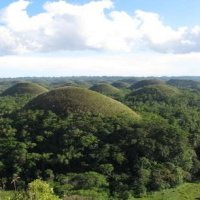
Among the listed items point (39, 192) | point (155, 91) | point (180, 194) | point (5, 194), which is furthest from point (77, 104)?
point (155, 91)

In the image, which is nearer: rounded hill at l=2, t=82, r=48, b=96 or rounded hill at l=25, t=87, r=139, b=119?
rounded hill at l=25, t=87, r=139, b=119

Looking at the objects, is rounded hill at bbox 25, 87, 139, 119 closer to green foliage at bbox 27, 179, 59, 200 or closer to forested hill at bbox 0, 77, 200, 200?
forested hill at bbox 0, 77, 200, 200

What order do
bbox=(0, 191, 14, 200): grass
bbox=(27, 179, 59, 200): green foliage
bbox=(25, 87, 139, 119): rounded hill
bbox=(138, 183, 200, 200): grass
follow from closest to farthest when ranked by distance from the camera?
bbox=(27, 179, 59, 200): green foliage, bbox=(0, 191, 14, 200): grass, bbox=(138, 183, 200, 200): grass, bbox=(25, 87, 139, 119): rounded hill

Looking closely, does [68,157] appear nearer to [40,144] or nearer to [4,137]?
[40,144]

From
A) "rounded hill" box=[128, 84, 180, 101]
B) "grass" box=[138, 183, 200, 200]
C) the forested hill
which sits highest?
"rounded hill" box=[128, 84, 180, 101]

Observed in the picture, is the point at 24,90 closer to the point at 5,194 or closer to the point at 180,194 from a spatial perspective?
the point at 180,194

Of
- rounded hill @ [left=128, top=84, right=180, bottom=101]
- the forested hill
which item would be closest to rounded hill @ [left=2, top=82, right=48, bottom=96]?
rounded hill @ [left=128, top=84, right=180, bottom=101]

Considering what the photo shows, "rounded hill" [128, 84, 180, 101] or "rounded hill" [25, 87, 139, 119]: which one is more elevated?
"rounded hill" [25, 87, 139, 119]

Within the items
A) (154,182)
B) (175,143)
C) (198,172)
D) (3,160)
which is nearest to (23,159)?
(3,160)
